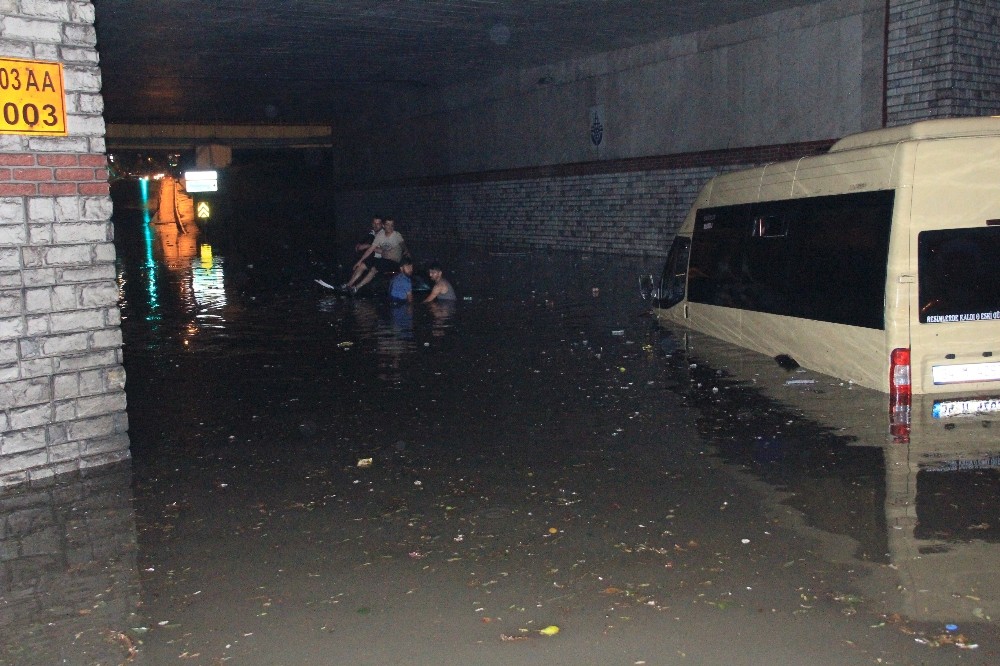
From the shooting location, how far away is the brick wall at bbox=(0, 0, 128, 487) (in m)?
6.54

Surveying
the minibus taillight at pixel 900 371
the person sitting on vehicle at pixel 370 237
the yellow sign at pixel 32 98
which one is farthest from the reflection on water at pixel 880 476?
the person sitting on vehicle at pixel 370 237

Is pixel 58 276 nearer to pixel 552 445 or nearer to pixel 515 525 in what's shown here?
pixel 515 525

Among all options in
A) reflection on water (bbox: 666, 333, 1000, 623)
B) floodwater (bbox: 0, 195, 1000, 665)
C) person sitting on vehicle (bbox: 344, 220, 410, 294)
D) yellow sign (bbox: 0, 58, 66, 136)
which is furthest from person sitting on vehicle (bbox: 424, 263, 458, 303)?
yellow sign (bbox: 0, 58, 66, 136)

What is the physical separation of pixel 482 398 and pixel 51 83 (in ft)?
15.2

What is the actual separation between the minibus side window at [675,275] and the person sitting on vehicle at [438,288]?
5.52 metres

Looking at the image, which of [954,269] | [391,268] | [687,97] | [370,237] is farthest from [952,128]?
[687,97]

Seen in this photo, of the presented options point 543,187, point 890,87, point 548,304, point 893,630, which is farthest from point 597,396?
point 543,187

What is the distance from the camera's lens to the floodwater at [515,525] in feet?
14.3

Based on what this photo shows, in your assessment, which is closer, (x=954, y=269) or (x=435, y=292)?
(x=954, y=269)

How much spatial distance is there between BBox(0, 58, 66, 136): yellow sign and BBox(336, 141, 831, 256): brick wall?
53.4ft

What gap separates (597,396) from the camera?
30.9 feet

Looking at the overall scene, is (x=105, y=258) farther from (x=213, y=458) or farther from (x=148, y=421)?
(x=148, y=421)

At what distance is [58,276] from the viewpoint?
22.3 feet

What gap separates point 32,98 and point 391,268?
12867mm
